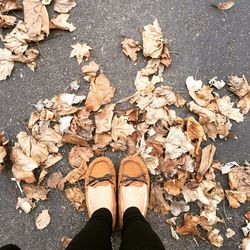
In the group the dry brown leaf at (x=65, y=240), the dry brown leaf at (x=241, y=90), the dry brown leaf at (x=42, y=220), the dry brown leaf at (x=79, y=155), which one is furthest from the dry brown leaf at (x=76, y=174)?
the dry brown leaf at (x=241, y=90)

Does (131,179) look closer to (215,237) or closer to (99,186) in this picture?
(99,186)

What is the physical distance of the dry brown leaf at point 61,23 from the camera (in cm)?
285

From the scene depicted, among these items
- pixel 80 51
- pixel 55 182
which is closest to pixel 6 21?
pixel 80 51

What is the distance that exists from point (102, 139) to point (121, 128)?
156 millimetres

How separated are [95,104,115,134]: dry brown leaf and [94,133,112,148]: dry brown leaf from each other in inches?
1.4

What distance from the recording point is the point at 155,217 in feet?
9.30

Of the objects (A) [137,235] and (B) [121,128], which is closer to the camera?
(A) [137,235]

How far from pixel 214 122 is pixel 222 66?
428 millimetres

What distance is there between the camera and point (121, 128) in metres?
2.78

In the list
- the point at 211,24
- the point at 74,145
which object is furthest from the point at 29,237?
the point at 211,24

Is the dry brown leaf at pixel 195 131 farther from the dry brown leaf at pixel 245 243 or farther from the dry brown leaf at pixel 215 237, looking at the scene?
the dry brown leaf at pixel 245 243

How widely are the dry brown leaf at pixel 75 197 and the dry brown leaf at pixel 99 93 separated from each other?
59 centimetres

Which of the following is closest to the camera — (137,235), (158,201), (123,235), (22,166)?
(137,235)

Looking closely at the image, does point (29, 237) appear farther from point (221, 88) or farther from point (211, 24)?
point (211, 24)
